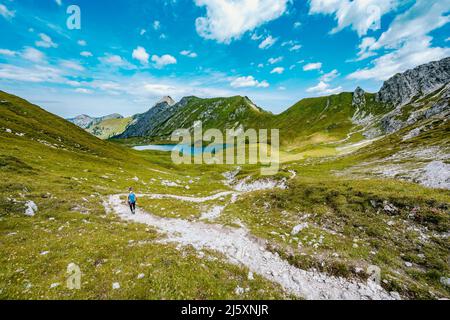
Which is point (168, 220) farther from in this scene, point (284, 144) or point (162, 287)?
point (284, 144)

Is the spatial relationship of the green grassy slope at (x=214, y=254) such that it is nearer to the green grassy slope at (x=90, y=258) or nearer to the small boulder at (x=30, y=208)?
the green grassy slope at (x=90, y=258)

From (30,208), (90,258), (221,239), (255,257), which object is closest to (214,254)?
(255,257)

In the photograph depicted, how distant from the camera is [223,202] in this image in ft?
112

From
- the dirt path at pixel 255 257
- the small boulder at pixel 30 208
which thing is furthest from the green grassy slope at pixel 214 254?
the dirt path at pixel 255 257

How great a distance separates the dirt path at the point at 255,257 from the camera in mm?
12148

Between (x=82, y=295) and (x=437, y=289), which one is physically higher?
(x=82, y=295)

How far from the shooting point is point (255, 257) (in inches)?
623

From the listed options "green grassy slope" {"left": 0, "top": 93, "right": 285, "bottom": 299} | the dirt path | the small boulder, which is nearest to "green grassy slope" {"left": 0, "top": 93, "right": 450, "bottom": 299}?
"green grassy slope" {"left": 0, "top": 93, "right": 285, "bottom": 299}

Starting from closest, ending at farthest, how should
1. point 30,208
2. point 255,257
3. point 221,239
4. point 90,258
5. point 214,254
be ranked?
point 90,258, point 214,254, point 255,257, point 221,239, point 30,208

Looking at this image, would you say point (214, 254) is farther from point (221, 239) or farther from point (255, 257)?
point (221, 239)
